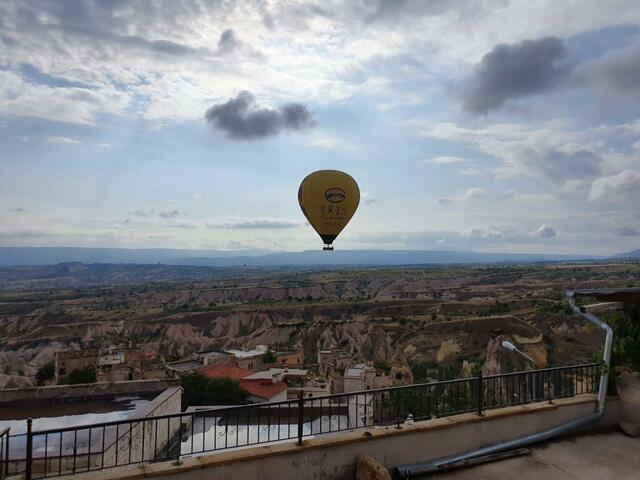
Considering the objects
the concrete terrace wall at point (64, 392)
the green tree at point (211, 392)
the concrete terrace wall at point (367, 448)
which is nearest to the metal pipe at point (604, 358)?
the concrete terrace wall at point (367, 448)

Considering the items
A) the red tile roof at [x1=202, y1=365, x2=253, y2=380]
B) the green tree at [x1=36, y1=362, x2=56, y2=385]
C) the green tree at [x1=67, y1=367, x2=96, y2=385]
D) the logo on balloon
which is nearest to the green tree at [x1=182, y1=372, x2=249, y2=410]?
the red tile roof at [x1=202, y1=365, x2=253, y2=380]

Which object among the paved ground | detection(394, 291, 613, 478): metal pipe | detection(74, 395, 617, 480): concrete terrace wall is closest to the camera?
detection(74, 395, 617, 480): concrete terrace wall

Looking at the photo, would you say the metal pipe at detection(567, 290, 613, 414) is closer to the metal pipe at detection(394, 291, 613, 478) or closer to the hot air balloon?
the metal pipe at detection(394, 291, 613, 478)

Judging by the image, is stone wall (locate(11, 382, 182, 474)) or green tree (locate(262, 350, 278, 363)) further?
green tree (locate(262, 350, 278, 363))

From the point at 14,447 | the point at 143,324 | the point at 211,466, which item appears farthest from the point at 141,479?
the point at 143,324

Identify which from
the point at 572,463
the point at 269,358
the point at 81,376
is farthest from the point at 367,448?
the point at 269,358

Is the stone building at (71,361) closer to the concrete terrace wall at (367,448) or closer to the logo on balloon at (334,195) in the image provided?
the logo on balloon at (334,195)
